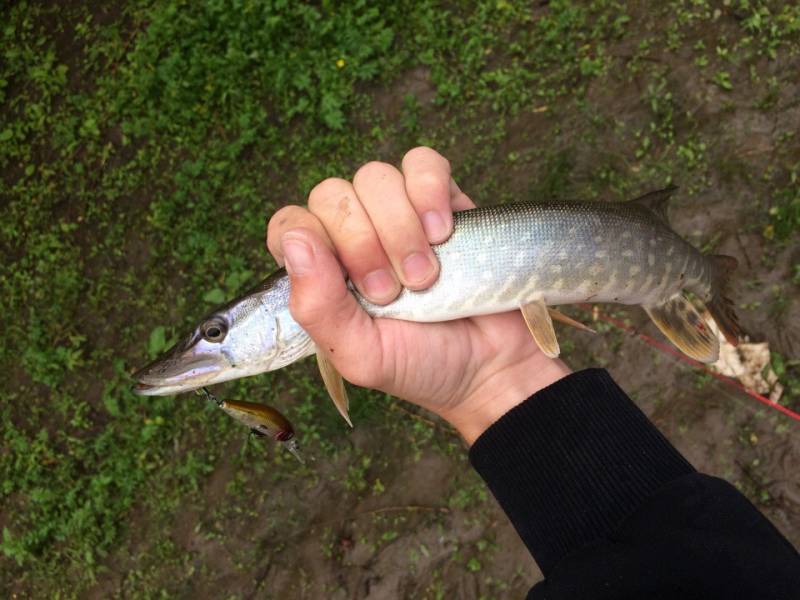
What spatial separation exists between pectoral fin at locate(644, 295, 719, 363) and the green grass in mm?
999

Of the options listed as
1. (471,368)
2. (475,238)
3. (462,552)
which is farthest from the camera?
(462,552)

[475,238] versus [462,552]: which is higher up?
[475,238]

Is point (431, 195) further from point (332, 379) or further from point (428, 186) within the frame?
point (332, 379)

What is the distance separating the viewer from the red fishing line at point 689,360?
9.18ft

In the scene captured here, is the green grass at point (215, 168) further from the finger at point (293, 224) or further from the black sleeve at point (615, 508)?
the finger at point (293, 224)

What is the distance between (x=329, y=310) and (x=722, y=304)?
1.81 metres

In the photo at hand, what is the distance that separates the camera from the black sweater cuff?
63.4 inches

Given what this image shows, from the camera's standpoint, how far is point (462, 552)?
3.02 metres

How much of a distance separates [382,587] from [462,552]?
0.50 m

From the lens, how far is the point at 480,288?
1934mm

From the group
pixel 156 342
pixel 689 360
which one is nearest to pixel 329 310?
pixel 689 360

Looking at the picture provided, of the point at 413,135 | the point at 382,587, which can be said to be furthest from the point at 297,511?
the point at 413,135

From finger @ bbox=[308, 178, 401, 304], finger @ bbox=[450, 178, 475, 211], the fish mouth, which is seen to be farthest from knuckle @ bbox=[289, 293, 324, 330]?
finger @ bbox=[450, 178, 475, 211]

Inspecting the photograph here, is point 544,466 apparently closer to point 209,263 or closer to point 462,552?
point 462,552
